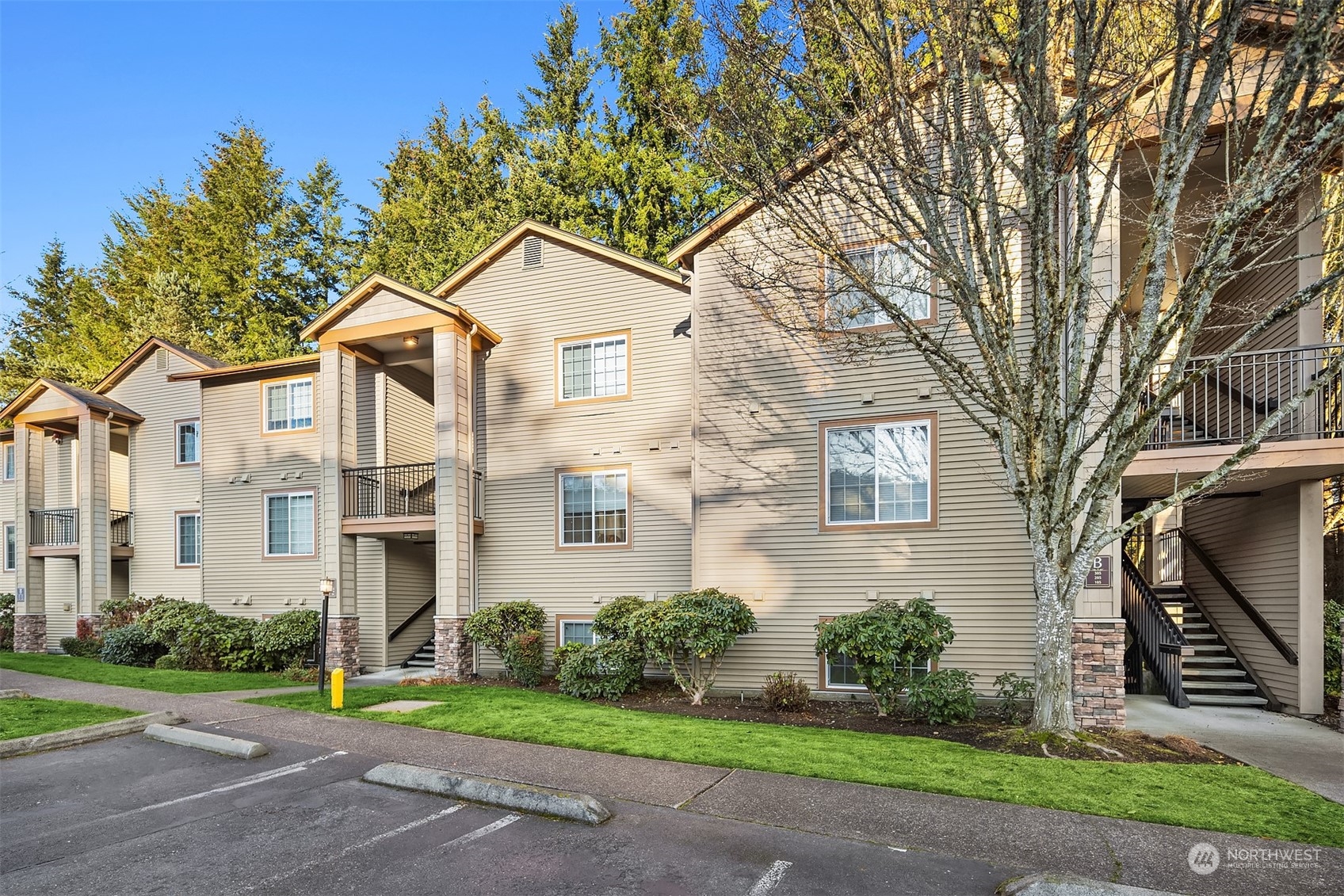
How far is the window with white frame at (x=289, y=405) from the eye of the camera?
1808 centimetres

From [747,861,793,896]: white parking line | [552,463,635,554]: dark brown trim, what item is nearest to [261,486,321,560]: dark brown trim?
[552,463,635,554]: dark brown trim

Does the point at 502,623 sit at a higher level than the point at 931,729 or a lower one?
higher

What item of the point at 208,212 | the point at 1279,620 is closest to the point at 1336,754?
the point at 1279,620

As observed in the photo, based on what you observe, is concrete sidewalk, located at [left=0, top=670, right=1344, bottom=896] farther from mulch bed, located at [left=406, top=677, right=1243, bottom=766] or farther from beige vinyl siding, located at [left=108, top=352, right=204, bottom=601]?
Answer: beige vinyl siding, located at [left=108, top=352, right=204, bottom=601]

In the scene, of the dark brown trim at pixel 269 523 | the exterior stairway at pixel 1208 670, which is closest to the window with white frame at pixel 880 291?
the exterior stairway at pixel 1208 670

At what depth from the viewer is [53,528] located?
22.0 meters

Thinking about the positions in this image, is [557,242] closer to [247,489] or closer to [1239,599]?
[247,489]

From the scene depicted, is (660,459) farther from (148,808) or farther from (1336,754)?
(1336,754)

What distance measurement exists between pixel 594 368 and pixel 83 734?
9667mm

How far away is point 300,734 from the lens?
9258mm

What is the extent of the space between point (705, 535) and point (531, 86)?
82.5ft

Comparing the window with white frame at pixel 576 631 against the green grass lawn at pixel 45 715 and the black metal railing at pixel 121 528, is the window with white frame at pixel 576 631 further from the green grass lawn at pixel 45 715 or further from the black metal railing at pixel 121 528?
the black metal railing at pixel 121 528

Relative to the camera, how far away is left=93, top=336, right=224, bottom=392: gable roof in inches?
802

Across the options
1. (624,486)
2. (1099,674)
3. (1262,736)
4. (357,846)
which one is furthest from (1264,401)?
(357,846)
